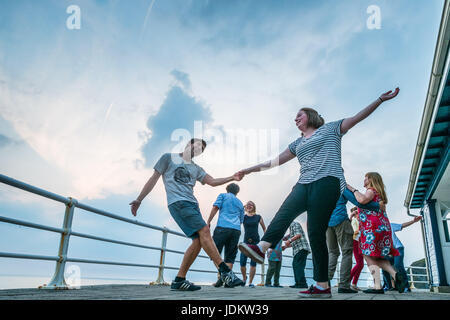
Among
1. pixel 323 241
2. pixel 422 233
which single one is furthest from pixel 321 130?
pixel 422 233

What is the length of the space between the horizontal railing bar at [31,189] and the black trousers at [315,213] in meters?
2.44

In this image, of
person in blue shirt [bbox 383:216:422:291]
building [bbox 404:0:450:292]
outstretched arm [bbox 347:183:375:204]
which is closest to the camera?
outstretched arm [bbox 347:183:375:204]

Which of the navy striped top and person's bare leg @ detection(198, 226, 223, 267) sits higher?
the navy striped top

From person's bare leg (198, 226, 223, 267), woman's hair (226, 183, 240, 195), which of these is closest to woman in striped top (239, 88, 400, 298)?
person's bare leg (198, 226, 223, 267)

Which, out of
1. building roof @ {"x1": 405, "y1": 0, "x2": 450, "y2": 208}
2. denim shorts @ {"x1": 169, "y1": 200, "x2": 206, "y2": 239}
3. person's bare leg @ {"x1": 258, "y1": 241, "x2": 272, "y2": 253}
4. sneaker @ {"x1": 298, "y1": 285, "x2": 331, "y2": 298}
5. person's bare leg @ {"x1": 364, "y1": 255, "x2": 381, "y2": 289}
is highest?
building roof @ {"x1": 405, "y1": 0, "x2": 450, "y2": 208}

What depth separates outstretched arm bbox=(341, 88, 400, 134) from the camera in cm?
281

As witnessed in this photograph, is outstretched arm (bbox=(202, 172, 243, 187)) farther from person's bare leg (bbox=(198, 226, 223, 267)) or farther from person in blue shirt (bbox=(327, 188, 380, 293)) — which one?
person in blue shirt (bbox=(327, 188, 380, 293))

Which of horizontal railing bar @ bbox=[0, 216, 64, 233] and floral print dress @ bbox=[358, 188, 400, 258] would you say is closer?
horizontal railing bar @ bbox=[0, 216, 64, 233]

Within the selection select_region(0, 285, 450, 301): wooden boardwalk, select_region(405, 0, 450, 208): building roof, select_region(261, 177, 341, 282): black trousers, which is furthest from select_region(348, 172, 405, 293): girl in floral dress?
select_region(261, 177, 341, 282): black trousers

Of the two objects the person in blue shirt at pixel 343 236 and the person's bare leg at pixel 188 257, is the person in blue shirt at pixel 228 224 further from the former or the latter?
the person's bare leg at pixel 188 257

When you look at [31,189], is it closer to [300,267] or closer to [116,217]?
[116,217]

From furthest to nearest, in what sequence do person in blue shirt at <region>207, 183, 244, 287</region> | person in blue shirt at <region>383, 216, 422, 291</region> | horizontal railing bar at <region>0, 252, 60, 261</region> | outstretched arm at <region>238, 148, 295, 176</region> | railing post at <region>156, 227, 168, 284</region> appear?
person in blue shirt at <region>383, 216, 422, 291</region> → railing post at <region>156, 227, 168, 284</region> → person in blue shirt at <region>207, 183, 244, 287</region> → outstretched arm at <region>238, 148, 295, 176</region> → horizontal railing bar at <region>0, 252, 60, 261</region>

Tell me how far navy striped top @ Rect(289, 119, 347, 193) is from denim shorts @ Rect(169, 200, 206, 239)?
57.4 inches
